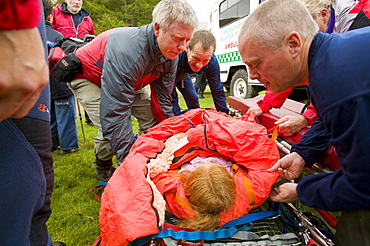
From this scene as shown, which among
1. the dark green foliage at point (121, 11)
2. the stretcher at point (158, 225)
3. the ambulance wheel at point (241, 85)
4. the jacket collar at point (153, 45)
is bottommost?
the ambulance wheel at point (241, 85)

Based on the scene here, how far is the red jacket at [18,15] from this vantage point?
0.42 m

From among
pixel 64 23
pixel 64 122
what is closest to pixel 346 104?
pixel 64 122

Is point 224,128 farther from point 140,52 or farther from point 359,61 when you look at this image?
point 359,61

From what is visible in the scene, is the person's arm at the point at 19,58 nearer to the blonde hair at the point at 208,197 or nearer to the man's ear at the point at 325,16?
the blonde hair at the point at 208,197

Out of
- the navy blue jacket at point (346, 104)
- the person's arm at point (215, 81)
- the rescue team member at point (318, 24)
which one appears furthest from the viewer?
the person's arm at point (215, 81)

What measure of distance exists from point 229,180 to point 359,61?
1068 millimetres

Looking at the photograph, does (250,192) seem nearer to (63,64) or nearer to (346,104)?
(346,104)

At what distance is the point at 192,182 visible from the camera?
174cm

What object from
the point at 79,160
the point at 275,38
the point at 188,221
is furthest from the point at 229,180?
the point at 79,160

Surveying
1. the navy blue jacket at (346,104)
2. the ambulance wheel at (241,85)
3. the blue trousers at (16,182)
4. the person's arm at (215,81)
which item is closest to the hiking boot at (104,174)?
the person's arm at (215,81)

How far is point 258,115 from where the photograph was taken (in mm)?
2916

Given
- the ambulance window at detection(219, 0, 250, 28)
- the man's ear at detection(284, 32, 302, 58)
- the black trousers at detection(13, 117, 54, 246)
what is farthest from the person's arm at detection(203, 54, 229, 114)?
the ambulance window at detection(219, 0, 250, 28)

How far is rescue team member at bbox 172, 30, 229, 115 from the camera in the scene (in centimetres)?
274

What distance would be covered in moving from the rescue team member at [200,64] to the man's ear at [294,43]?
166cm
